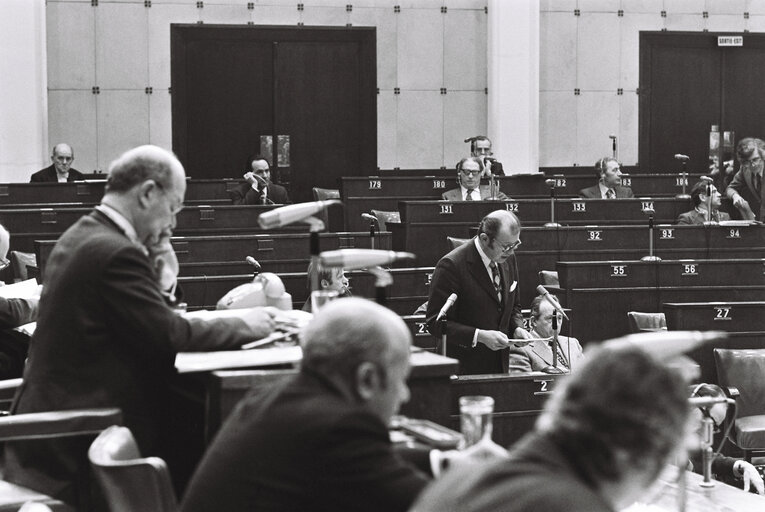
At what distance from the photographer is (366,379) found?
2.12 m

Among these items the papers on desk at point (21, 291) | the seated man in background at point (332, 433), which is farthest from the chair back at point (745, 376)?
the seated man in background at point (332, 433)

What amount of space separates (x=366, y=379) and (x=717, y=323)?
554 centimetres

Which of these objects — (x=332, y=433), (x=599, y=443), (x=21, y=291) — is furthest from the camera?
(x=21, y=291)

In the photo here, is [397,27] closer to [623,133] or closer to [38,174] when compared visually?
[623,133]

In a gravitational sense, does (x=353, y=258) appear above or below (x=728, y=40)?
below

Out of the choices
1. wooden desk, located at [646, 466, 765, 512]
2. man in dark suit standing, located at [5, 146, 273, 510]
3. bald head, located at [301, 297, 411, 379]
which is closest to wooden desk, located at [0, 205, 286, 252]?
wooden desk, located at [646, 466, 765, 512]

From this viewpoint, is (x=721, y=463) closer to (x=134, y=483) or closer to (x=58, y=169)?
(x=134, y=483)

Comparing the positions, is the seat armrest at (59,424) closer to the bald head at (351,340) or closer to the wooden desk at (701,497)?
the bald head at (351,340)

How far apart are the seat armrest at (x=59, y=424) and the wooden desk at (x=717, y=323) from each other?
14.9ft

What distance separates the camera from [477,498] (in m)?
1.58

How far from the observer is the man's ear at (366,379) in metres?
2.12

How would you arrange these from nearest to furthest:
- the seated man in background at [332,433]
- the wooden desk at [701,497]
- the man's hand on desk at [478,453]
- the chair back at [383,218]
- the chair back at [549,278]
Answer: the seated man in background at [332,433]
the man's hand on desk at [478,453]
the wooden desk at [701,497]
the chair back at [549,278]
the chair back at [383,218]

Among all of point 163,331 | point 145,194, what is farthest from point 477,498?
point 145,194

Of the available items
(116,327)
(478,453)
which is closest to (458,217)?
(116,327)
